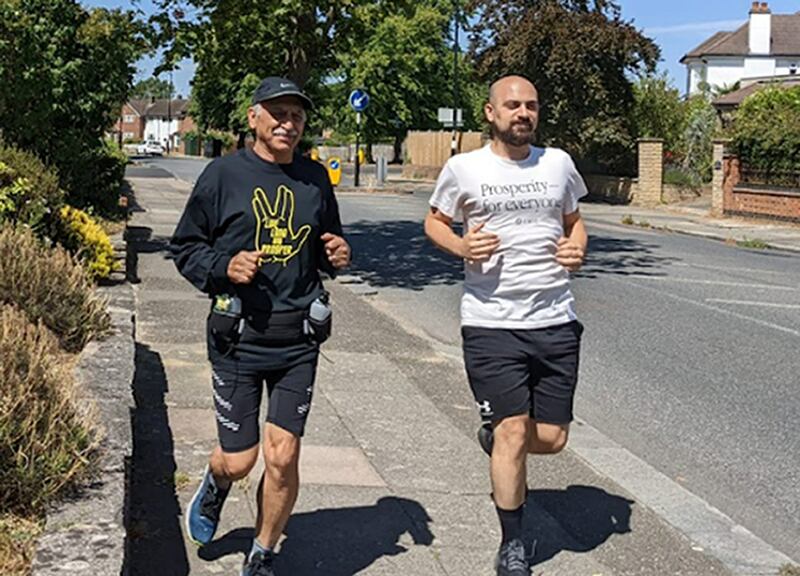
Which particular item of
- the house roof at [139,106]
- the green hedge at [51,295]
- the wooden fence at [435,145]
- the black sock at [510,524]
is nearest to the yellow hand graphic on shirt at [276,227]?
the black sock at [510,524]

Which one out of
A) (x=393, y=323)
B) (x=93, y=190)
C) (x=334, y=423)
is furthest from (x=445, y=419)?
(x=93, y=190)

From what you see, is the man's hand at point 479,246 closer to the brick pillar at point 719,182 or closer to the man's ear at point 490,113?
the man's ear at point 490,113

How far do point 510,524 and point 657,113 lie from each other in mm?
36925

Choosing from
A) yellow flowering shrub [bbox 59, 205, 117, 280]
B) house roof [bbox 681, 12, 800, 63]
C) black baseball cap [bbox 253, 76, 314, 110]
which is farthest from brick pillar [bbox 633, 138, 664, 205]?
house roof [bbox 681, 12, 800, 63]

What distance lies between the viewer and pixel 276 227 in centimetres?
423

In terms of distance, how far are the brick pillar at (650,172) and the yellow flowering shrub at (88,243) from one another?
2545 centimetres

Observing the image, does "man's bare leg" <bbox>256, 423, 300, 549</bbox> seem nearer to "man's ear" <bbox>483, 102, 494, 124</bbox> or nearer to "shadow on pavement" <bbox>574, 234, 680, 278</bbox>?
"man's ear" <bbox>483, 102, 494, 124</bbox>

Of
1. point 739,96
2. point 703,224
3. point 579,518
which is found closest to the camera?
point 579,518

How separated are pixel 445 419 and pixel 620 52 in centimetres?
2977

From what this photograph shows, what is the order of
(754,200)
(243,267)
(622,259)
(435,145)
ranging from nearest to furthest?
(243,267)
(622,259)
(754,200)
(435,145)

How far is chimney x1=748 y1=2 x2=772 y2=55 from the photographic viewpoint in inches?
3413

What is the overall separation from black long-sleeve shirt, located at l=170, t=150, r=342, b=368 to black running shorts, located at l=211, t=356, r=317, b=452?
2.3 inches

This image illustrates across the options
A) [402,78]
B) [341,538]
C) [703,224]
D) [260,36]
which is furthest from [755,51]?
[341,538]

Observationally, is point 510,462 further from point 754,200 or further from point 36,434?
point 754,200
